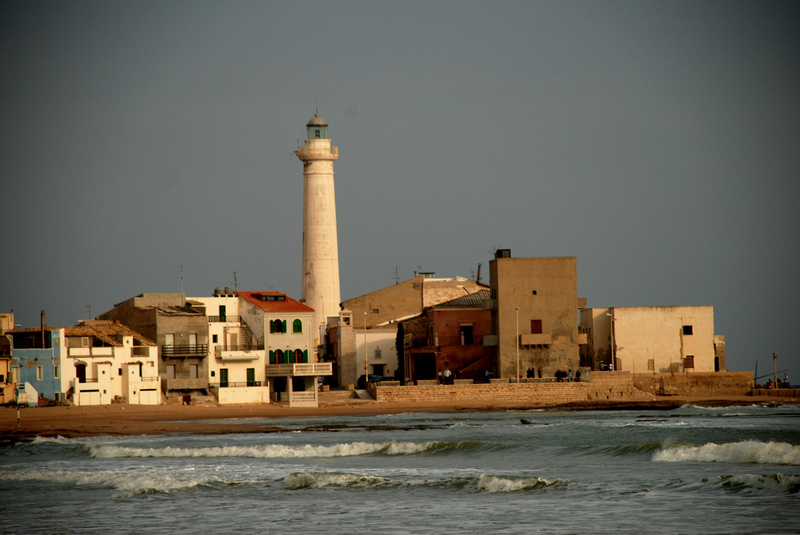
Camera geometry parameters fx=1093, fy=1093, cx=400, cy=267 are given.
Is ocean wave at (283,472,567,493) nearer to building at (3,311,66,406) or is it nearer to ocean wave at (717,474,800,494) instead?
ocean wave at (717,474,800,494)

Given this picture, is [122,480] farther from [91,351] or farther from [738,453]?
[91,351]

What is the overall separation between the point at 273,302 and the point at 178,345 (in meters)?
6.82

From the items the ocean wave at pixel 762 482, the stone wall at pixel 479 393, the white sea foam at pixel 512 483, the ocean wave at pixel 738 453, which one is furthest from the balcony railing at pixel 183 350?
the ocean wave at pixel 762 482

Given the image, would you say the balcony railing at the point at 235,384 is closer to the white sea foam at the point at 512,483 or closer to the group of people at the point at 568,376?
the group of people at the point at 568,376

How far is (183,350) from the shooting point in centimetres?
5122

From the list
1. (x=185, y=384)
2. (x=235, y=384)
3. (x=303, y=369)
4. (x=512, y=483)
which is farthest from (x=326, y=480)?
(x=235, y=384)

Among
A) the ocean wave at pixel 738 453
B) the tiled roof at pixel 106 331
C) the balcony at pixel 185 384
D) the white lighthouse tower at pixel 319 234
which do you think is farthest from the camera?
the white lighthouse tower at pixel 319 234

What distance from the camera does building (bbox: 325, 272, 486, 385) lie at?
6275 cm

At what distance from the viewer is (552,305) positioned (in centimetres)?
5584

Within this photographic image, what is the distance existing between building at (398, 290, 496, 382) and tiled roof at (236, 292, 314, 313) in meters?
6.97

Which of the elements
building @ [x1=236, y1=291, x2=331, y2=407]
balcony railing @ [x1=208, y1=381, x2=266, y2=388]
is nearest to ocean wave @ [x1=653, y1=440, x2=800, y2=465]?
building @ [x1=236, y1=291, x2=331, y2=407]

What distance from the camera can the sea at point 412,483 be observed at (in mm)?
15914

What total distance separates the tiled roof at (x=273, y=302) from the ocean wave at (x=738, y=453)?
3247 centimetres

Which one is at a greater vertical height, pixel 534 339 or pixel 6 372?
pixel 534 339
